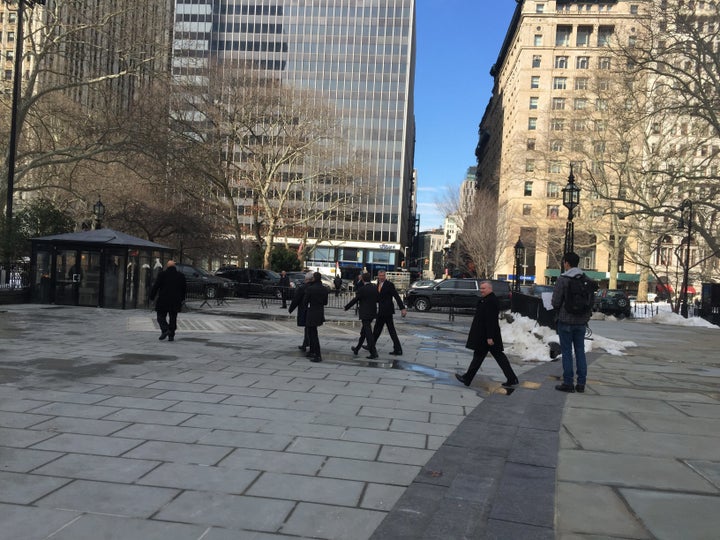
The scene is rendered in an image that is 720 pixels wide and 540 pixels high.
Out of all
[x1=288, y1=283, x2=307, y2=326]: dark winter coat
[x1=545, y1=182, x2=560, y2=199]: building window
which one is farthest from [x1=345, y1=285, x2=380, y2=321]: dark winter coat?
[x1=545, y1=182, x2=560, y2=199]: building window

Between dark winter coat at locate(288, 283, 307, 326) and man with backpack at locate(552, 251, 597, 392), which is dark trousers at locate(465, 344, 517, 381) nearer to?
man with backpack at locate(552, 251, 597, 392)

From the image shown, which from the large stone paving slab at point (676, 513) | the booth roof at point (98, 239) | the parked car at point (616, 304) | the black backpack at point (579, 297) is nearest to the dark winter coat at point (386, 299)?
the black backpack at point (579, 297)

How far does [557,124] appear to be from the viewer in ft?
154

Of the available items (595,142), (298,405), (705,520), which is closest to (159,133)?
(298,405)

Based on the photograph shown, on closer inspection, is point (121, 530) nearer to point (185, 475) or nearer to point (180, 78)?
point (185, 475)

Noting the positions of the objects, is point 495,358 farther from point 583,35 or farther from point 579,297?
point 583,35

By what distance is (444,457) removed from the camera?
4.77 meters

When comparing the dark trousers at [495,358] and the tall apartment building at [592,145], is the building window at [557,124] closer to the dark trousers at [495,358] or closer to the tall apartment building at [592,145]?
the tall apartment building at [592,145]

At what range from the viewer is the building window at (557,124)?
45616mm

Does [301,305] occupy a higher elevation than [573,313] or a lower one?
lower

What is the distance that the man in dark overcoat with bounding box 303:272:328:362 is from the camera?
32.7 feet

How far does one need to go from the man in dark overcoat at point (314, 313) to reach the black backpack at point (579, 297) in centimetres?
426

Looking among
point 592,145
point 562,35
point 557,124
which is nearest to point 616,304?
point 592,145

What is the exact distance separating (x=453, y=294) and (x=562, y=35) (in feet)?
215
